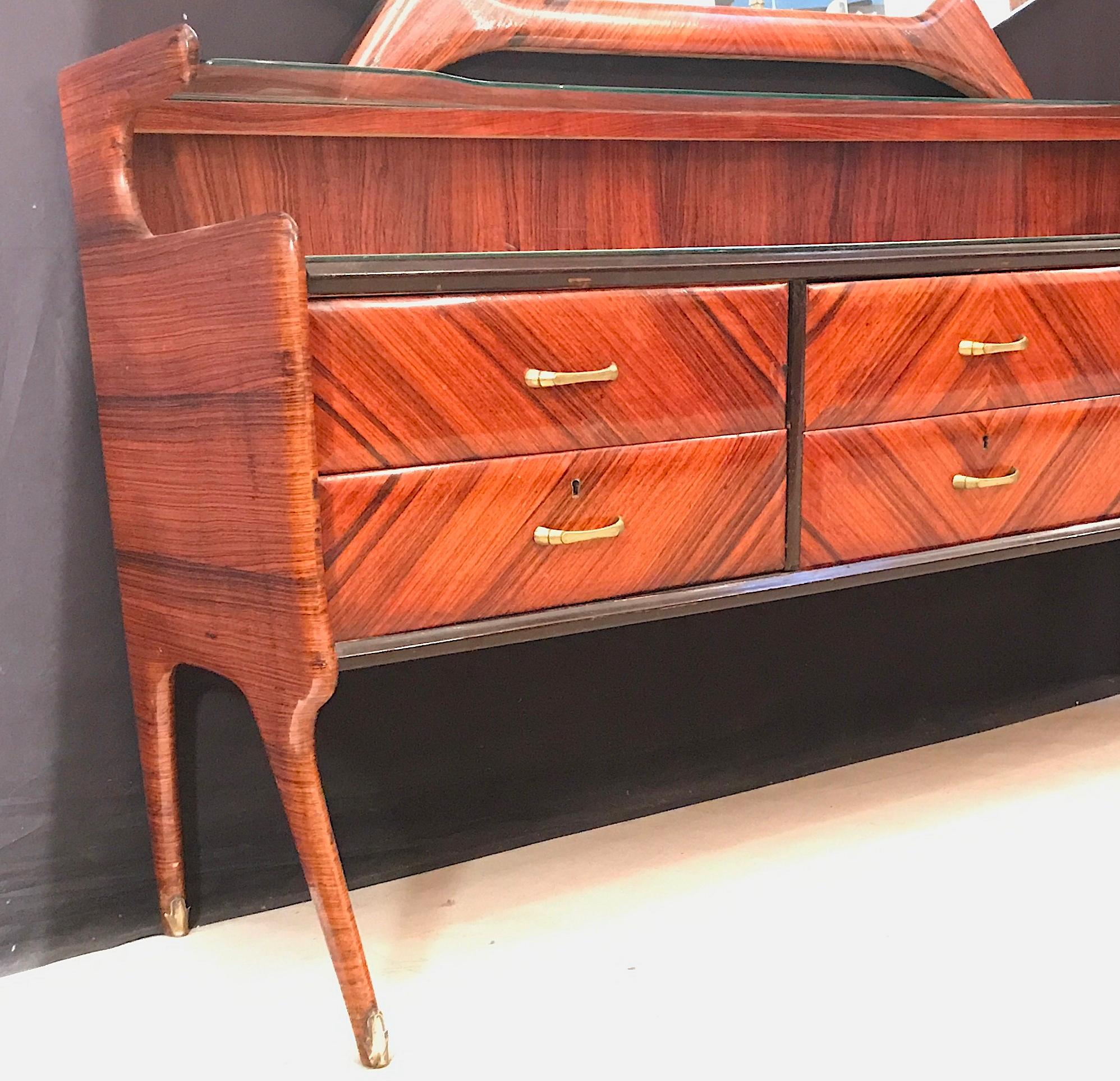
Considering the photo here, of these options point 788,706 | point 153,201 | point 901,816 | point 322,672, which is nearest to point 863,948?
point 901,816

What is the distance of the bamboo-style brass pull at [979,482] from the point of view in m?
1.28

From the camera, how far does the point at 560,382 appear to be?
1.04m

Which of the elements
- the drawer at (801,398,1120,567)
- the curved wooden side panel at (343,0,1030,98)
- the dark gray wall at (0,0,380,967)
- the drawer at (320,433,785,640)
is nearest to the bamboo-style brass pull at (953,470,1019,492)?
the drawer at (801,398,1120,567)

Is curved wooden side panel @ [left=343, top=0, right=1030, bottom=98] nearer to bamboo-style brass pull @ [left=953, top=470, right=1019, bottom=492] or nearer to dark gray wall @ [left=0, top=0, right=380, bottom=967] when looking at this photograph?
dark gray wall @ [left=0, top=0, right=380, bottom=967]

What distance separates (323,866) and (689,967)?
42cm

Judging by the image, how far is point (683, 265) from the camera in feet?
3.56

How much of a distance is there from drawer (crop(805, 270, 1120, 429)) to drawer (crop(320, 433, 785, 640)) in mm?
111

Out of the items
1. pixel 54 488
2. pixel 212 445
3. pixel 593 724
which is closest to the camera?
pixel 212 445

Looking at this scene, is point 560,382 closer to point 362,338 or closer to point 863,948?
point 362,338

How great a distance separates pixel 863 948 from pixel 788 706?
0.54m

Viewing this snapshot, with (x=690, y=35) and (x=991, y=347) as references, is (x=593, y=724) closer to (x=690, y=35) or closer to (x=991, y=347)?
(x=991, y=347)

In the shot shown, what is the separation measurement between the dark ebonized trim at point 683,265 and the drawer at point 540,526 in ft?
0.53

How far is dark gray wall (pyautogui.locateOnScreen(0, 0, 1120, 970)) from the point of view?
1.18 m

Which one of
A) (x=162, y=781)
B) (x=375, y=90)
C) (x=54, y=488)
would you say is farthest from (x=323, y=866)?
(x=375, y=90)
